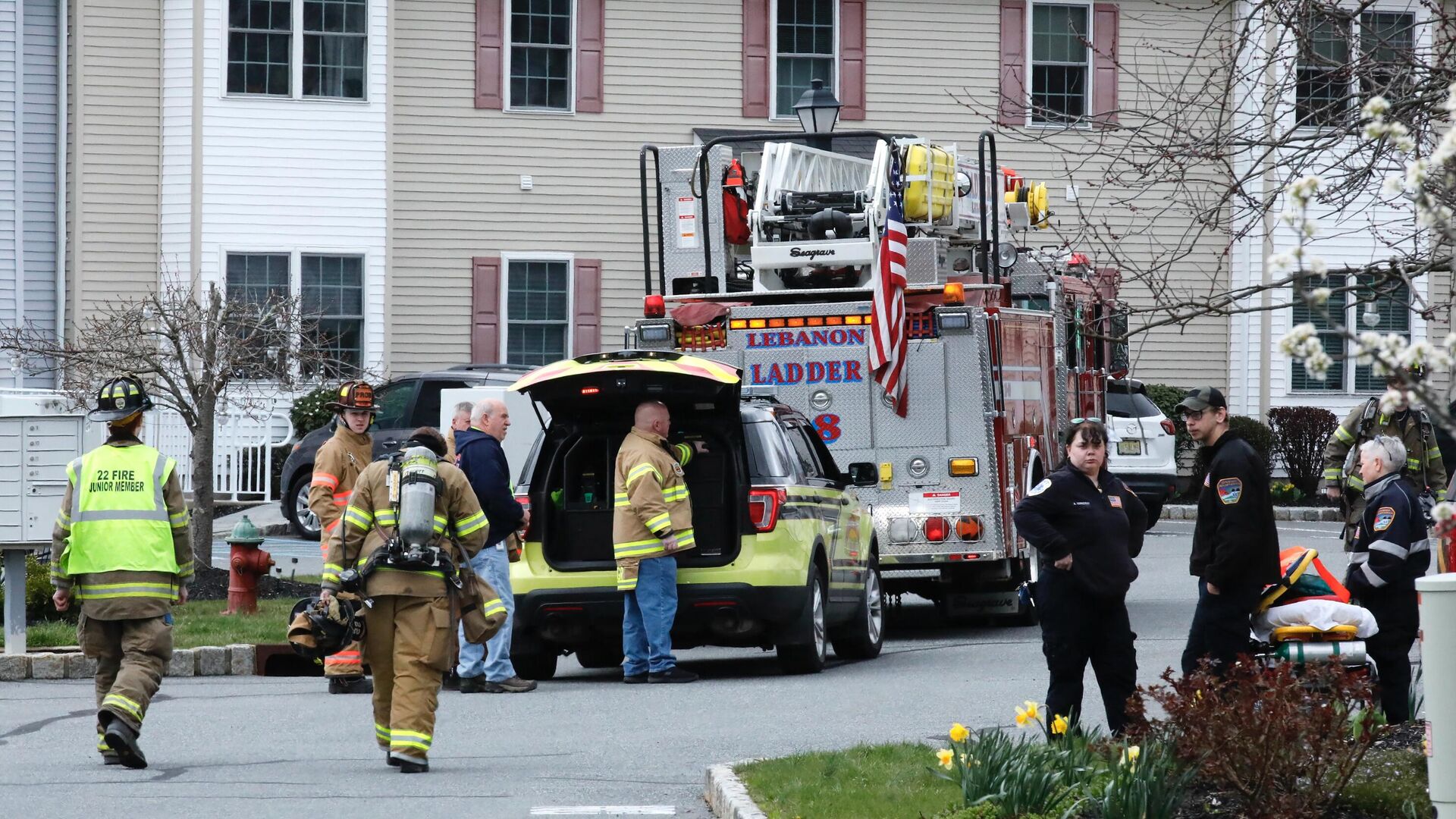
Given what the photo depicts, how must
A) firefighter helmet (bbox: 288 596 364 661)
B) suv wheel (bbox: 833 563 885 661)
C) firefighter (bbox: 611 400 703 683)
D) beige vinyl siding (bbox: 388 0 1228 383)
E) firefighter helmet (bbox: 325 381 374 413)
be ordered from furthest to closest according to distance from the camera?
1. beige vinyl siding (bbox: 388 0 1228 383)
2. suv wheel (bbox: 833 563 885 661)
3. firefighter (bbox: 611 400 703 683)
4. firefighter helmet (bbox: 325 381 374 413)
5. firefighter helmet (bbox: 288 596 364 661)

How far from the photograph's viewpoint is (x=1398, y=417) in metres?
13.1

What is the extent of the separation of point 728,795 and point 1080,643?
70.7 inches

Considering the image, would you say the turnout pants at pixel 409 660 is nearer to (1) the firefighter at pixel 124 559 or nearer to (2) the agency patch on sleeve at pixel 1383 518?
(1) the firefighter at pixel 124 559

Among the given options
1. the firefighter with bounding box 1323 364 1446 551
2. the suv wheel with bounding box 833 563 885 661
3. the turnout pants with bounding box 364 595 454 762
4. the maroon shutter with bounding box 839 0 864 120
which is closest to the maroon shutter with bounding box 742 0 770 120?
the maroon shutter with bounding box 839 0 864 120

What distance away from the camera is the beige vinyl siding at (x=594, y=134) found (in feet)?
85.6

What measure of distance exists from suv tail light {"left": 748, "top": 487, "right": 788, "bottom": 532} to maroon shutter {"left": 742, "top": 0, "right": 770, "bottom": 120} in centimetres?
1509

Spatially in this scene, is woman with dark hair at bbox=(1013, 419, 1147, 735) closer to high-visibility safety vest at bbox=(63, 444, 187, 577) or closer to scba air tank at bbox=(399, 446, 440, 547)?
scba air tank at bbox=(399, 446, 440, 547)

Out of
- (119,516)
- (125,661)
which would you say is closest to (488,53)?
(119,516)

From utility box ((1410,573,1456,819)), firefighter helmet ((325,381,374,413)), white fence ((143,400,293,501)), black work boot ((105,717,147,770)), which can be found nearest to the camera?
utility box ((1410,573,1456,819))

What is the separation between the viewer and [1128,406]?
904 inches

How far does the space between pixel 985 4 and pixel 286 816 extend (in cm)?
2156

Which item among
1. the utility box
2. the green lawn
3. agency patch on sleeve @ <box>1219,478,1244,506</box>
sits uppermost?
agency patch on sleeve @ <box>1219,478,1244,506</box>

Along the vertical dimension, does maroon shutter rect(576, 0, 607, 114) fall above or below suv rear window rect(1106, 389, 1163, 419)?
above

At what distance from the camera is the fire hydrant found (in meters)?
15.1
